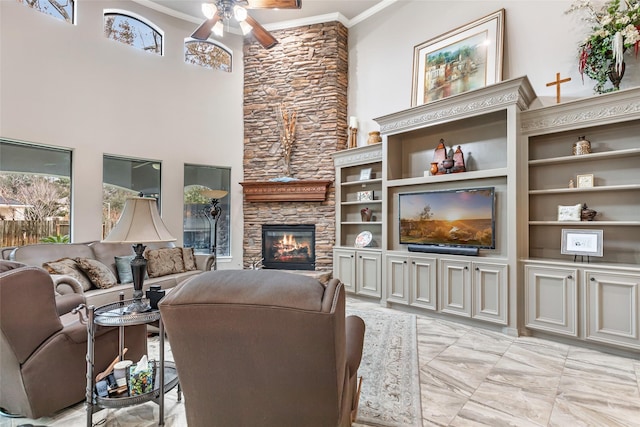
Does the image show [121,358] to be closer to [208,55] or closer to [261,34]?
[261,34]

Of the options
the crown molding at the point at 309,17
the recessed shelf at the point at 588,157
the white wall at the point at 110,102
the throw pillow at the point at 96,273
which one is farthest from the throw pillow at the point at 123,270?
the recessed shelf at the point at 588,157

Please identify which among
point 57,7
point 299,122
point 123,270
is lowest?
point 123,270

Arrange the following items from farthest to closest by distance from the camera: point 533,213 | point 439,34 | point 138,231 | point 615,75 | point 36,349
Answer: point 439,34, point 533,213, point 615,75, point 138,231, point 36,349

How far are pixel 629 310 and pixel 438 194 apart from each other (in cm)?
208

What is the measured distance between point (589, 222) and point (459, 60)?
102 inches

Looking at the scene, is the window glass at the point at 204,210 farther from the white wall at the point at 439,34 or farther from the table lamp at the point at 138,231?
the table lamp at the point at 138,231

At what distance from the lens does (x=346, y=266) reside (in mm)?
5238

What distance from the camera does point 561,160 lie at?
3389mm

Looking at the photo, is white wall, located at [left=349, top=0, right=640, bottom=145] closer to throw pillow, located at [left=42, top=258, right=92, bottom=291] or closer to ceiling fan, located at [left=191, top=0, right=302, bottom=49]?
ceiling fan, located at [left=191, top=0, right=302, bottom=49]

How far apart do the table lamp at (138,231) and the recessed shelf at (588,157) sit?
12.1ft

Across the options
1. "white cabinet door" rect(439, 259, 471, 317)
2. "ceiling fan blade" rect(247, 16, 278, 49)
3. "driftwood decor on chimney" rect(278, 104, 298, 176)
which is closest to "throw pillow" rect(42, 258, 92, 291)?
"ceiling fan blade" rect(247, 16, 278, 49)

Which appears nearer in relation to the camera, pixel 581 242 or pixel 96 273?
pixel 581 242

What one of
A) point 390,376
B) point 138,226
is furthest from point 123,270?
point 390,376

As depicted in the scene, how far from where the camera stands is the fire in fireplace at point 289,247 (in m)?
5.95
